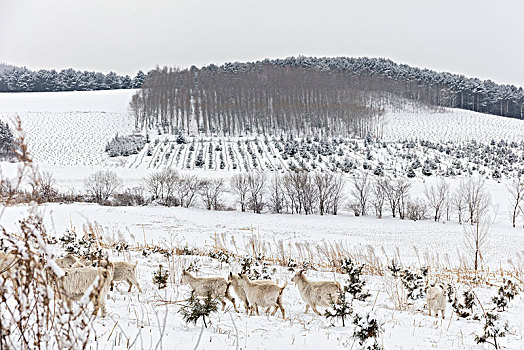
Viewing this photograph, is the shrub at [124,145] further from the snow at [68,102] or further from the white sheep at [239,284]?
the white sheep at [239,284]

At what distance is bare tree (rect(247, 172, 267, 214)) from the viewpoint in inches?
1500

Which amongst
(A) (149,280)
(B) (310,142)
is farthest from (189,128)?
(A) (149,280)

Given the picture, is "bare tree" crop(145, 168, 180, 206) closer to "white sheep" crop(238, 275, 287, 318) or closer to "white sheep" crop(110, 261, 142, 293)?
"white sheep" crop(110, 261, 142, 293)

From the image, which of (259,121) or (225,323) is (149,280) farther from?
(259,121)

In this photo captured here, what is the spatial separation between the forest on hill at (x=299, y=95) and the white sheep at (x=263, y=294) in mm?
68016

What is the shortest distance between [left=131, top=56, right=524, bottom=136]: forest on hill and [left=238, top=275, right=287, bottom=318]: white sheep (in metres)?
68.0

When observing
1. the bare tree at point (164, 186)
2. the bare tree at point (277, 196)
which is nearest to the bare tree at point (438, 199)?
the bare tree at point (277, 196)

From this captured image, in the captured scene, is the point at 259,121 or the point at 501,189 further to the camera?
the point at 259,121

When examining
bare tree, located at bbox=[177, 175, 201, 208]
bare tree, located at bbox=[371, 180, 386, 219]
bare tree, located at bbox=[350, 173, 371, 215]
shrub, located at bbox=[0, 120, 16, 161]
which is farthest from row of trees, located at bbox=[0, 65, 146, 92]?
bare tree, located at bbox=[371, 180, 386, 219]

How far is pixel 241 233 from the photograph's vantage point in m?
26.0

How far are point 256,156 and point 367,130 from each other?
3066cm

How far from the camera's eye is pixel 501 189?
4262cm

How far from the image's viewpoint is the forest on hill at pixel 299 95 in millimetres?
78312

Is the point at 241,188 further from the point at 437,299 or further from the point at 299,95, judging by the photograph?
the point at 299,95
